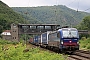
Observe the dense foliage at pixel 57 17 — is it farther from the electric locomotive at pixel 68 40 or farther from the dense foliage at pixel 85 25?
the electric locomotive at pixel 68 40

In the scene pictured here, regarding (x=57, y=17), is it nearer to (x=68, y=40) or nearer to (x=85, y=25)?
(x=85, y=25)

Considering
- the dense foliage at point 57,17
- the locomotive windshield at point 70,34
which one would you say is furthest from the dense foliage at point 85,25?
the locomotive windshield at point 70,34

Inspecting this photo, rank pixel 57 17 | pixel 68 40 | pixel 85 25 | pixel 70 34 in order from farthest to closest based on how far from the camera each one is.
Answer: pixel 85 25, pixel 57 17, pixel 70 34, pixel 68 40

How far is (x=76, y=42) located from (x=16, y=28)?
170 feet

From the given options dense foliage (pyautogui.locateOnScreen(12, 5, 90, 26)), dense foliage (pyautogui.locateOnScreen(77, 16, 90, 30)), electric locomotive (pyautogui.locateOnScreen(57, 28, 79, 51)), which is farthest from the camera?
dense foliage (pyautogui.locateOnScreen(77, 16, 90, 30))

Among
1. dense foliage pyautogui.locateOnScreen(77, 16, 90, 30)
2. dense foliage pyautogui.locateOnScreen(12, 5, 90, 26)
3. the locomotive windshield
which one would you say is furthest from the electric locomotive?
dense foliage pyautogui.locateOnScreen(77, 16, 90, 30)

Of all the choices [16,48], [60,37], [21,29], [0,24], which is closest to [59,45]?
[60,37]

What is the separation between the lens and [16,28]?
75375 mm

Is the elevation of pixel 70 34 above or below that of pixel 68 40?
above

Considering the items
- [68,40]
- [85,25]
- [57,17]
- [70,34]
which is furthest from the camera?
[85,25]

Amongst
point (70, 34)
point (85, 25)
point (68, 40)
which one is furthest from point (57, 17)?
point (68, 40)

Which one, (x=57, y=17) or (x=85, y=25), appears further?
(x=85, y=25)

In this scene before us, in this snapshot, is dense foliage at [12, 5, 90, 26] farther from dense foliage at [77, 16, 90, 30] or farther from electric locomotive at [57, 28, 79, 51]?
electric locomotive at [57, 28, 79, 51]

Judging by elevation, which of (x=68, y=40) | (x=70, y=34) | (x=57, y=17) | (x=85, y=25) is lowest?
(x=68, y=40)
